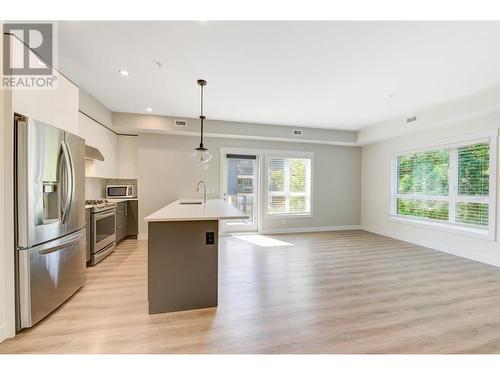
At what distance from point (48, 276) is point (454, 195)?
638 cm

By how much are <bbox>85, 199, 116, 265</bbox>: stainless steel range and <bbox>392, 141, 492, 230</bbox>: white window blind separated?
249 inches

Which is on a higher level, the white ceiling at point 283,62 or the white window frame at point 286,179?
the white ceiling at point 283,62

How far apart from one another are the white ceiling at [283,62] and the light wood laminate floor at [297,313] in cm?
274

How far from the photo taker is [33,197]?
200 cm

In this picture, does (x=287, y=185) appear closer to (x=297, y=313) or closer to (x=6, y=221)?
(x=297, y=313)

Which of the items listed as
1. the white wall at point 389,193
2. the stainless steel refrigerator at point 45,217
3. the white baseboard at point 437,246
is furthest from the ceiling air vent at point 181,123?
the white baseboard at point 437,246

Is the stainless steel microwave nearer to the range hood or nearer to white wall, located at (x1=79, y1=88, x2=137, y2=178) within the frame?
white wall, located at (x1=79, y1=88, x2=137, y2=178)

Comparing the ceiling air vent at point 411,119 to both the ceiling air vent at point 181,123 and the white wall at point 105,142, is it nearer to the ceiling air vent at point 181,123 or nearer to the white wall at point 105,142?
the ceiling air vent at point 181,123

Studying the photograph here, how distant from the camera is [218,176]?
5.73 metres

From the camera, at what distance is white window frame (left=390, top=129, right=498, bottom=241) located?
3820mm

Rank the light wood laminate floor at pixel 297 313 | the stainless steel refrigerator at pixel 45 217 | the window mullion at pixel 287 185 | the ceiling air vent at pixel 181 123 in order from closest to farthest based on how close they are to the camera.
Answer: the light wood laminate floor at pixel 297 313, the stainless steel refrigerator at pixel 45 217, the ceiling air vent at pixel 181 123, the window mullion at pixel 287 185

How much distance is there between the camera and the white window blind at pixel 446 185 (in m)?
4.11
